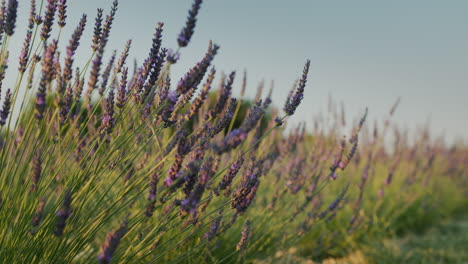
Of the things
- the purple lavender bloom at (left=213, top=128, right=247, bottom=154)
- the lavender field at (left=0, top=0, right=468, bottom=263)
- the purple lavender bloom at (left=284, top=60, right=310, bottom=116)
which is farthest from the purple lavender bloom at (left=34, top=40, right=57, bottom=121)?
the purple lavender bloom at (left=284, top=60, right=310, bottom=116)

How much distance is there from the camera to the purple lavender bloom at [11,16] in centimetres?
147

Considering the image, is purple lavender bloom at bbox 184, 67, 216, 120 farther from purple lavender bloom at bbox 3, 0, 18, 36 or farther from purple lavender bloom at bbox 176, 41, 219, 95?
purple lavender bloom at bbox 3, 0, 18, 36

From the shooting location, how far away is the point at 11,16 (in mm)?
1490

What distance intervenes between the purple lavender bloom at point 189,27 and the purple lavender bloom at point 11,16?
26.2 inches

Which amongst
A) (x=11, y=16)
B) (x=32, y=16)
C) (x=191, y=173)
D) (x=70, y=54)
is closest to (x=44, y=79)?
(x=70, y=54)

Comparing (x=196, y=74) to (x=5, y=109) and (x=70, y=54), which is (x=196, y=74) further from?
(x=5, y=109)

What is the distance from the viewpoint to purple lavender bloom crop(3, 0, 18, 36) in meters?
1.47

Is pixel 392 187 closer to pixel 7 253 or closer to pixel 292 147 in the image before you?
pixel 292 147

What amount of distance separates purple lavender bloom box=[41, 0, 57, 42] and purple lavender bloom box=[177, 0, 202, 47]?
578 mm

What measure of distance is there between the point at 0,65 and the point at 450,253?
147 inches

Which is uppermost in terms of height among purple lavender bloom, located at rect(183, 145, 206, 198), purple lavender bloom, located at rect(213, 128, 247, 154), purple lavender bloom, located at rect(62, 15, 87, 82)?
purple lavender bloom, located at rect(62, 15, 87, 82)

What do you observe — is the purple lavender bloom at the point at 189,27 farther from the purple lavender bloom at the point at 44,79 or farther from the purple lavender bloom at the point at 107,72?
the purple lavender bloom at the point at 107,72

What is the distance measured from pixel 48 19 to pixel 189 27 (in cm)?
62

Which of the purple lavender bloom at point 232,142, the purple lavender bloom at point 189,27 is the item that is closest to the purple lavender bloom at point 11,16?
the purple lavender bloom at point 189,27
